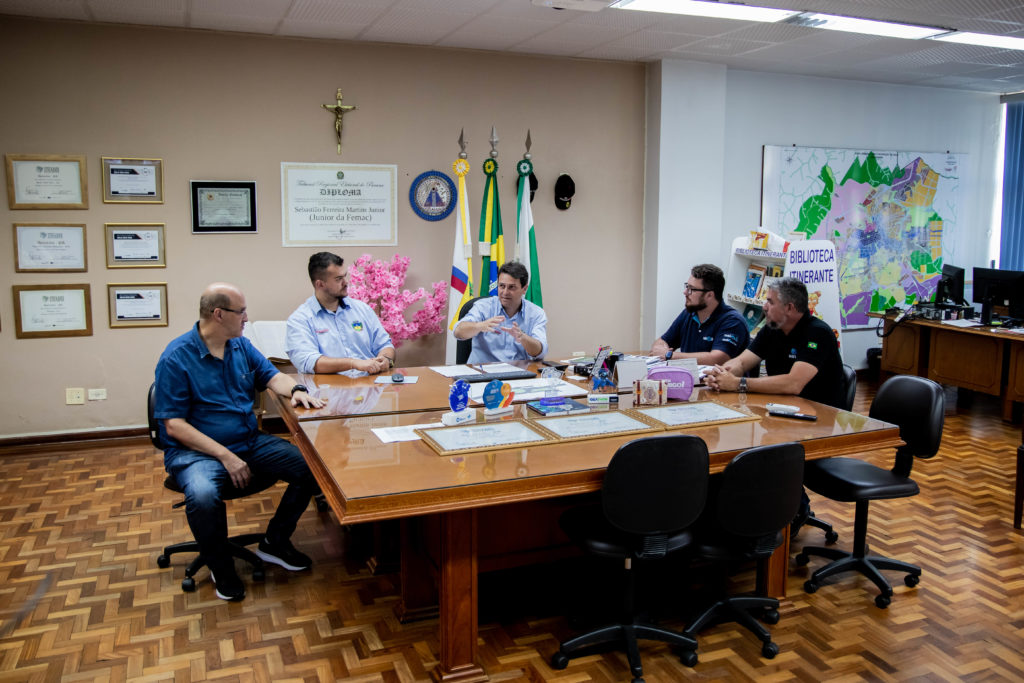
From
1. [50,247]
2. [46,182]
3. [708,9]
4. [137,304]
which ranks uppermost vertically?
[708,9]

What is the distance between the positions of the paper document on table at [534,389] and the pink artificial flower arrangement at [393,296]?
1.87 m

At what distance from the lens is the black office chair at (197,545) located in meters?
3.39

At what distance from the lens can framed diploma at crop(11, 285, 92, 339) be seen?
530 centimetres

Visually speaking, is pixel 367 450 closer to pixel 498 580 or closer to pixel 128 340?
pixel 498 580

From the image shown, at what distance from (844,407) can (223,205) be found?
424 cm

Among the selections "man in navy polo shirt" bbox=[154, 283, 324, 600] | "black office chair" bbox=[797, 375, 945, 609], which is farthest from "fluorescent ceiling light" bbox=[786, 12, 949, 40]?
"man in navy polo shirt" bbox=[154, 283, 324, 600]

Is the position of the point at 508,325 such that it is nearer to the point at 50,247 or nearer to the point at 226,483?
the point at 226,483

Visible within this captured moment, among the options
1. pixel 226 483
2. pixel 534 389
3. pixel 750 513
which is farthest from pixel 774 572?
pixel 226 483

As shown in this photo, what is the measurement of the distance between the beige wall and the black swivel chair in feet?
10.1

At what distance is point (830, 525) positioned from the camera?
3973 mm

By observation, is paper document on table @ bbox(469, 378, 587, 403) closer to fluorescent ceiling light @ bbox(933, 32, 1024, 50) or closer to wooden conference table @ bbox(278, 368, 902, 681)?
wooden conference table @ bbox(278, 368, 902, 681)

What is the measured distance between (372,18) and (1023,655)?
15.6 feet

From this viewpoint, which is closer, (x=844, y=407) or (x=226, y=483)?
(x=226, y=483)

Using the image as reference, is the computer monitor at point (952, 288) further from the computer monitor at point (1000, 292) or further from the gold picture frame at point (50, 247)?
the gold picture frame at point (50, 247)
